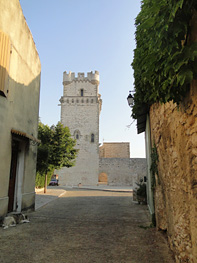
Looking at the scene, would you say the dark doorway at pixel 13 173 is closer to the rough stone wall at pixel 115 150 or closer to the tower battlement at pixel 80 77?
the tower battlement at pixel 80 77

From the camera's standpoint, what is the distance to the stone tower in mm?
31438

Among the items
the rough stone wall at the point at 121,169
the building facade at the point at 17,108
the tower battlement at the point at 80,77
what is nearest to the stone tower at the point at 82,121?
the tower battlement at the point at 80,77

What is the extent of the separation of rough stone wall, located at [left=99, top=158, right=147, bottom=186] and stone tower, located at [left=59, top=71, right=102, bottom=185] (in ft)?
5.58

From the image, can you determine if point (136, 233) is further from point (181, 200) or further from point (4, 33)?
point (4, 33)

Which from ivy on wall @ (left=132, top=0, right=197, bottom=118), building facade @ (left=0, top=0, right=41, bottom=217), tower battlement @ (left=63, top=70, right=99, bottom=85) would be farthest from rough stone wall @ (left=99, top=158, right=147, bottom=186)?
ivy on wall @ (left=132, top=0, right=197, bottom=118)

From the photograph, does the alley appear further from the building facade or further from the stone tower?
the stone tower

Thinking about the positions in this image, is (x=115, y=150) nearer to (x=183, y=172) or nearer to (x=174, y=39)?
(x=183, y=172)

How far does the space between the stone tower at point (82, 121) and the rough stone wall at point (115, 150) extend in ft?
30.7

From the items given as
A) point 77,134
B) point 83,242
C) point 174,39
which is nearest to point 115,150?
point 77,134

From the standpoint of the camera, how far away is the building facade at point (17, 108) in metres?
6.07

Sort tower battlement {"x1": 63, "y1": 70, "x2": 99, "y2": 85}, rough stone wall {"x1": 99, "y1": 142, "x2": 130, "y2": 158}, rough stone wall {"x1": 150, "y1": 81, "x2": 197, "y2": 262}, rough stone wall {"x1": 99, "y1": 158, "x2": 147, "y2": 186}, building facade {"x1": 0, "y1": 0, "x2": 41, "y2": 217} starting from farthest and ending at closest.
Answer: rough stone wall {"x1": 99, "y1": 142, "x2": 130, "y2": 158}
tower battlement {"x1": 63, "y1": 70, "x2": 99, "y2": 85}
rough stone wall {"x1": 99, "y1": 158, "x2": 147, "y2": 186}
building facade {"x1": 0, "y1": 0, "x2": 41, "y2": 217}
rough stone wall {"x1": 150, "y1": 81, "x2": 197, "y2": 262}

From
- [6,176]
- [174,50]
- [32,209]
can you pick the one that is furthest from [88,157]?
[174,50]

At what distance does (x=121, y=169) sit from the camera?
32406 mm

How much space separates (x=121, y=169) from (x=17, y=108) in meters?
27.0
